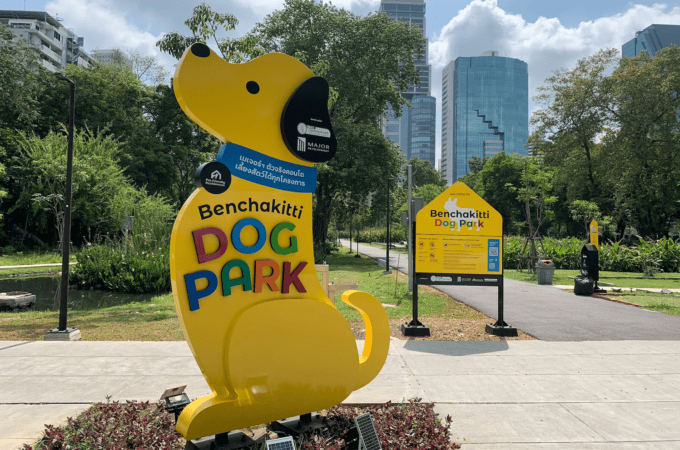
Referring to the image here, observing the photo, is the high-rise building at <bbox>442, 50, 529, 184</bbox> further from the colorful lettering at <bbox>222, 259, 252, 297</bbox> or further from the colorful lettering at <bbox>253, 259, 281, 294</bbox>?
the colorful lettering at <bbox>222, 259, 252, 297</bbox>

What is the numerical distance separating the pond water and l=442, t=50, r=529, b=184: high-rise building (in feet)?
600

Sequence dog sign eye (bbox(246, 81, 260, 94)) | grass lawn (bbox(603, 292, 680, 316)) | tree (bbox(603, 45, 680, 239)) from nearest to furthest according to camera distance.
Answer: dog sign eye (bbox(246, 81, 260, 94)) < grass lawn (bbox(603, 292, 680, 316)) < tree (bbox(603, 45, 680, 239))

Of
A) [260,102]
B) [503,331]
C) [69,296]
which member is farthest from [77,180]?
[260,102]

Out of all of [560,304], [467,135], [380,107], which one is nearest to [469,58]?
[467,135]

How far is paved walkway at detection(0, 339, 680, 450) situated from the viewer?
429cm

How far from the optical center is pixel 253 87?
370cm

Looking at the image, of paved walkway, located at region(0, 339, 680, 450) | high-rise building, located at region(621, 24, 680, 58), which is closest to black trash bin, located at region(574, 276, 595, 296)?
paved walkway, located at region(0, 339, 680, 450)

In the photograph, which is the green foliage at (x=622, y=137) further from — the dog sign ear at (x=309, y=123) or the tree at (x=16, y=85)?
the tree at (x=16, y=85)

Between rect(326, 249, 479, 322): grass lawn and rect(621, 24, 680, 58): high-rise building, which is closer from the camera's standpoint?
rect(326, 249, 479, 322): grass lawn

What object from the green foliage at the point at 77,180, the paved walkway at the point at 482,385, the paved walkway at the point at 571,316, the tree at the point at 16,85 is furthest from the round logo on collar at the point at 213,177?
the tree at the point at 16,85

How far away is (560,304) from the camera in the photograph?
1266 cm

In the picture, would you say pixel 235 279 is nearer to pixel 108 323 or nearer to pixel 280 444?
pixel 280 444

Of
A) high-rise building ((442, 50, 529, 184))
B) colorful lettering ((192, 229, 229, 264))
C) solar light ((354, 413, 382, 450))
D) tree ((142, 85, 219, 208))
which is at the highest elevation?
high-rise building ((442, 50, 529, 184))

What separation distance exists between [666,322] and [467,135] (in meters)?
189
